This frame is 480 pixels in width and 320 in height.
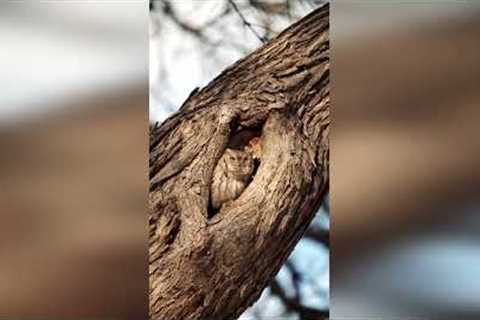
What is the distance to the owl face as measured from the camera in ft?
6.56

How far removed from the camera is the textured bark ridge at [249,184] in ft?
6.46

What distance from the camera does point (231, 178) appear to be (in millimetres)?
2002

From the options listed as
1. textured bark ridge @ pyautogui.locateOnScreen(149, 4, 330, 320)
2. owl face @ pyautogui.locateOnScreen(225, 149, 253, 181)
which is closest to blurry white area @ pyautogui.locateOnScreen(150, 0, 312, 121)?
textured bark ridge @ pyautogui.locateOnScreen(149, 4, 330, 320)

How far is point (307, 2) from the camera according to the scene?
→ 201cm

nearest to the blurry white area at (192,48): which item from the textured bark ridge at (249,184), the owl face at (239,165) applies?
the textured bark ridge at (249,184)
